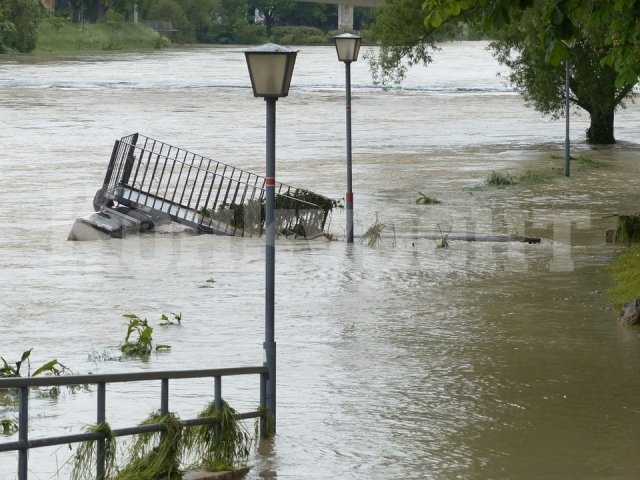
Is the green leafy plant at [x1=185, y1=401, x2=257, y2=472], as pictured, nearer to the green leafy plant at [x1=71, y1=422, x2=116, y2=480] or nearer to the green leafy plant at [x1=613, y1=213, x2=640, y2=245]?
the green leafy plant at [x1=71, y1=422, x2=116, y2=480]

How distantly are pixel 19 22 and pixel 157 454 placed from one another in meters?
103

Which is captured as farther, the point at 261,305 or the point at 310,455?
the point at 261,305

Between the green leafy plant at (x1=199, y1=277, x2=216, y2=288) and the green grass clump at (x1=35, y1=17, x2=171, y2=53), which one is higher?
the green grass clump at (x1=35, y1=17, x2=171, y2=53)

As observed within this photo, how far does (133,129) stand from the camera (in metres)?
49.0

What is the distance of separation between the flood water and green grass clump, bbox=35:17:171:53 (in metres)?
81.5

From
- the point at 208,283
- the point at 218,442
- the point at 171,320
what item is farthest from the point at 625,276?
the point at 218,442

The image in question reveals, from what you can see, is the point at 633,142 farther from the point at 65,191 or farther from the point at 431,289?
the point at 431,289

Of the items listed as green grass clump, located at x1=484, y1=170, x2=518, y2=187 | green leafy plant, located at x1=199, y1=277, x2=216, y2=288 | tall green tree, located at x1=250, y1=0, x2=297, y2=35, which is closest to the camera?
green leafy plant, located at x1=199, y1=277, x2=216, y2=288

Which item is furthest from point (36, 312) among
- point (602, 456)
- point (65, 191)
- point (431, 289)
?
point (65, 191)

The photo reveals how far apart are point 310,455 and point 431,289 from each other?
8104 mm

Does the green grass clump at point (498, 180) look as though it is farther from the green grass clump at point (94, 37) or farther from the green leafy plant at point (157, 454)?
the green grass clump at point (94, 37)

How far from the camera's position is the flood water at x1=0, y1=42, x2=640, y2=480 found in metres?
9.86

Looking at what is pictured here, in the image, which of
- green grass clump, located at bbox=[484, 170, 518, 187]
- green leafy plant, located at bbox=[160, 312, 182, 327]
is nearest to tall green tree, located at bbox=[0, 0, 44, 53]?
green grass clump, located at bbox=[484, 170, 518, 187]

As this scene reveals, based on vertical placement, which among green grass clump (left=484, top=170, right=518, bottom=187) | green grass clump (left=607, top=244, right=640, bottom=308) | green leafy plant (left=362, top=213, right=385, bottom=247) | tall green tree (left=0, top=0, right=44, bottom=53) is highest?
tall green tree (left=0, top=0, right=44, bottom=53)
